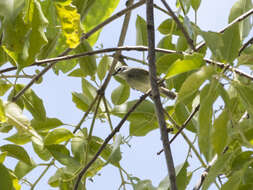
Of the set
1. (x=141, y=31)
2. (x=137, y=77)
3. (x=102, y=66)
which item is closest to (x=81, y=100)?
(x=102, y=66)

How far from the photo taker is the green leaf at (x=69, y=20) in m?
1.06

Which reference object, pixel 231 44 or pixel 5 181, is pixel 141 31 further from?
pixel 5 181

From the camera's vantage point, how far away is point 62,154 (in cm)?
142

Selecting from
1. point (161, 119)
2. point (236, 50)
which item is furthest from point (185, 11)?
point (161, 119)

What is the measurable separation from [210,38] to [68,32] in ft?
1.27

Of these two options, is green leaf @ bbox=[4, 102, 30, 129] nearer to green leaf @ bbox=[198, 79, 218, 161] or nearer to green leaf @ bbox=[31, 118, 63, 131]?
green leaf @ bbox=[198, 79, 218, 161]

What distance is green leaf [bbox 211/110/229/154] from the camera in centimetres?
84

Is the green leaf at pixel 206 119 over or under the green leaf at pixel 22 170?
under

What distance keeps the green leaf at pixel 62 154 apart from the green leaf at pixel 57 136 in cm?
2

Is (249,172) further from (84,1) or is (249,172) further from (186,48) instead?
(84,1)

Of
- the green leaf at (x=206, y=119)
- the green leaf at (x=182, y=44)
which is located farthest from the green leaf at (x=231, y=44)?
the green leaf at (x=182, y=44)

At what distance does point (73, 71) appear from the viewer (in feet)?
6.25

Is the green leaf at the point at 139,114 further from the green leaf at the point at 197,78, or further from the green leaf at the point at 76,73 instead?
the green leaf at the point at 197,78

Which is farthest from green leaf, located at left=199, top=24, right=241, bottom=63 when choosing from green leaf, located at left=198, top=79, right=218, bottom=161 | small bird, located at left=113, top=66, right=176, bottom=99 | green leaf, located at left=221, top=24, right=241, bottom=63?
small bird, located at left=113, top=66, right=176, bottom=99
